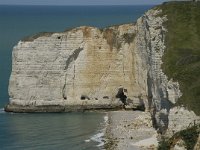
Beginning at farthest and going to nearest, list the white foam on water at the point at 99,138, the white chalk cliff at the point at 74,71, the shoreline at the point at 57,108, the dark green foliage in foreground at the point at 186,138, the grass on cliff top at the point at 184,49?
the white chalk cliff at the point at 74,71 → the shoreline at the point at 57,108 → the white foam on water at the point at 99,138 → the grass on cliff top at the point at 184,49 → the dark green foliage in foreground at the point at 186,138

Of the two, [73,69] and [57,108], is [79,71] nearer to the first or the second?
[73,69]

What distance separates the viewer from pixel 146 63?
6109cm

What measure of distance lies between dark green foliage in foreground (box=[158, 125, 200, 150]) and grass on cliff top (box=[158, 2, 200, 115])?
1.78m

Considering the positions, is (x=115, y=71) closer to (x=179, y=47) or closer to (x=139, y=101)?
(x=139, y=101)

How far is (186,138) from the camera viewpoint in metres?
43.6

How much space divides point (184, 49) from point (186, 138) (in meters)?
12.1

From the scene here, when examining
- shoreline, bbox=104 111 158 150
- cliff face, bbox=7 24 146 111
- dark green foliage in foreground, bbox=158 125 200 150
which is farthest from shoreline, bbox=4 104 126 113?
dark green foliage in foreground, bbox=158 125 200 150

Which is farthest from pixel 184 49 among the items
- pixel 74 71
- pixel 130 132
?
pixel 74 71

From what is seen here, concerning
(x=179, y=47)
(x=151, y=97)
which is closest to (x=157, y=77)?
(x=179, y=47)

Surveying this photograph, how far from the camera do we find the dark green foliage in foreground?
4281 centimetres

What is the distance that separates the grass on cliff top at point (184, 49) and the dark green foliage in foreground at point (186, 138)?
1782 mm

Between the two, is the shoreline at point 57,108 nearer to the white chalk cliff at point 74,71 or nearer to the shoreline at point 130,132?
the white chalk cliff at point 74,71

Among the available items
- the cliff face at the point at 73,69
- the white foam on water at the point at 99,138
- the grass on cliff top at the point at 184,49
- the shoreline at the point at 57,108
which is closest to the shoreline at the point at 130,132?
the white foam on water at the point at 99,138

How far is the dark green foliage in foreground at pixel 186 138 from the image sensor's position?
4281 cm
